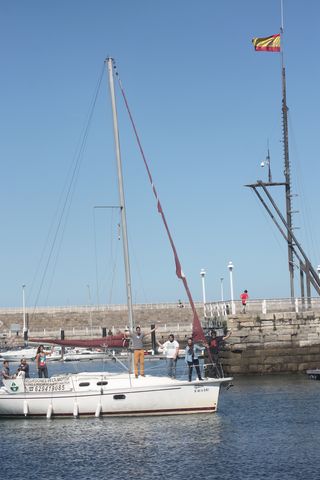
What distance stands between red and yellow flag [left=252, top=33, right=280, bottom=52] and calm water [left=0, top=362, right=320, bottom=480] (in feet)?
73.2

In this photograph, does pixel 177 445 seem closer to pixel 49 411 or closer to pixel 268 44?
pixel 49 411

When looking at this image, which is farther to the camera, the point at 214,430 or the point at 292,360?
the point at 292,360

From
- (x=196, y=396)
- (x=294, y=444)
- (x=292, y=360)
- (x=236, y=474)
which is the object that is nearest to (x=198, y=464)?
(x=236, y=474)

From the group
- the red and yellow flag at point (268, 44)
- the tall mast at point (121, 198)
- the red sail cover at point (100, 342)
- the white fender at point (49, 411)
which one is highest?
the red and yellow flag at point (268, 44)

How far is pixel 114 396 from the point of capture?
1234 inches

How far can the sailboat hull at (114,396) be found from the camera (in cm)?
3108

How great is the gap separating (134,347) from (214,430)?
18.0 ft

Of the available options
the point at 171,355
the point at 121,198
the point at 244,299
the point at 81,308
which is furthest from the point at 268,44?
the point at 81,308

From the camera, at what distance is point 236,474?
21.7 m

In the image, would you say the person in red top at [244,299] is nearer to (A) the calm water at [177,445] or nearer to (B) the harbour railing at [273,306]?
(B) the harbour railing at [273,306]

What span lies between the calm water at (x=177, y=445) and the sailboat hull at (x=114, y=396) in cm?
41

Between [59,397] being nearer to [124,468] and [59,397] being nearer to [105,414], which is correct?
[105,414]

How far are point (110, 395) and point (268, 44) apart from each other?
2593cm

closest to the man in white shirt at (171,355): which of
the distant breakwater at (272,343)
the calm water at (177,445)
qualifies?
the calm water at (177,445)
